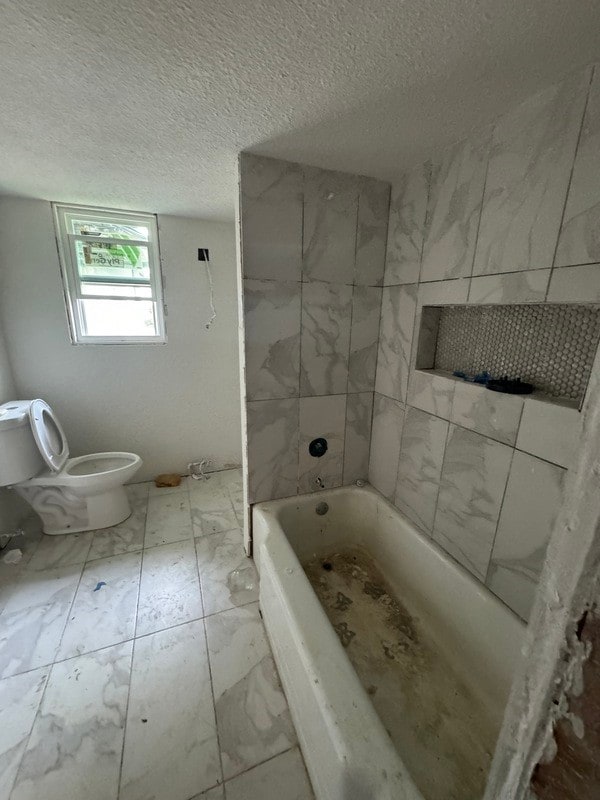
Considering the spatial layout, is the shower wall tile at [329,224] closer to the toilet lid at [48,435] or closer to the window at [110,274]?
the window at [110,274]

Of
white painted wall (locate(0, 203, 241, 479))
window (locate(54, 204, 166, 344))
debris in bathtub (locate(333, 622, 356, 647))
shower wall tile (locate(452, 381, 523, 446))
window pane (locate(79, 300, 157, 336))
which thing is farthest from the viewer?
window pane (locate(79, 300, 157, 336))

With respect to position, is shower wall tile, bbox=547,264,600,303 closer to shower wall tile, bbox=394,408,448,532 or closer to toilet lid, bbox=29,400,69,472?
shower wall tile, bbox=394,408,448,532

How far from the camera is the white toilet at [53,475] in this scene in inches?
70.4

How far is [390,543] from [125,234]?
104 inches

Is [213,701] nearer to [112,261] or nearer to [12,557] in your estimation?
[12,557]

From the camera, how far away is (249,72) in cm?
91

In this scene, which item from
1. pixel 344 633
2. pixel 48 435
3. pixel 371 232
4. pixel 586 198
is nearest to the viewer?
pixel 586 198

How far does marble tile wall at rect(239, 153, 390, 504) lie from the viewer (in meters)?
1.46

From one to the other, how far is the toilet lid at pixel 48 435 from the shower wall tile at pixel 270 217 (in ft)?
4.96

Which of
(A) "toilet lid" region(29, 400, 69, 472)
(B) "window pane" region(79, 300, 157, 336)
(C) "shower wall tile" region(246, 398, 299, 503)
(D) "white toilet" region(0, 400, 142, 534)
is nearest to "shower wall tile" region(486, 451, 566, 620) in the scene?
(C) "shower wall tile" region(246, 398, 299, 503)

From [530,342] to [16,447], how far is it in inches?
99.2

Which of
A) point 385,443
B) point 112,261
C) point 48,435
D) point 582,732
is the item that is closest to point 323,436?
point 385,443

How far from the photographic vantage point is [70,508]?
6.57ft

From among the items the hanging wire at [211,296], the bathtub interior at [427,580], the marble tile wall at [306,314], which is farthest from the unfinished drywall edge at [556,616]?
the hanging wire at [211,296]
